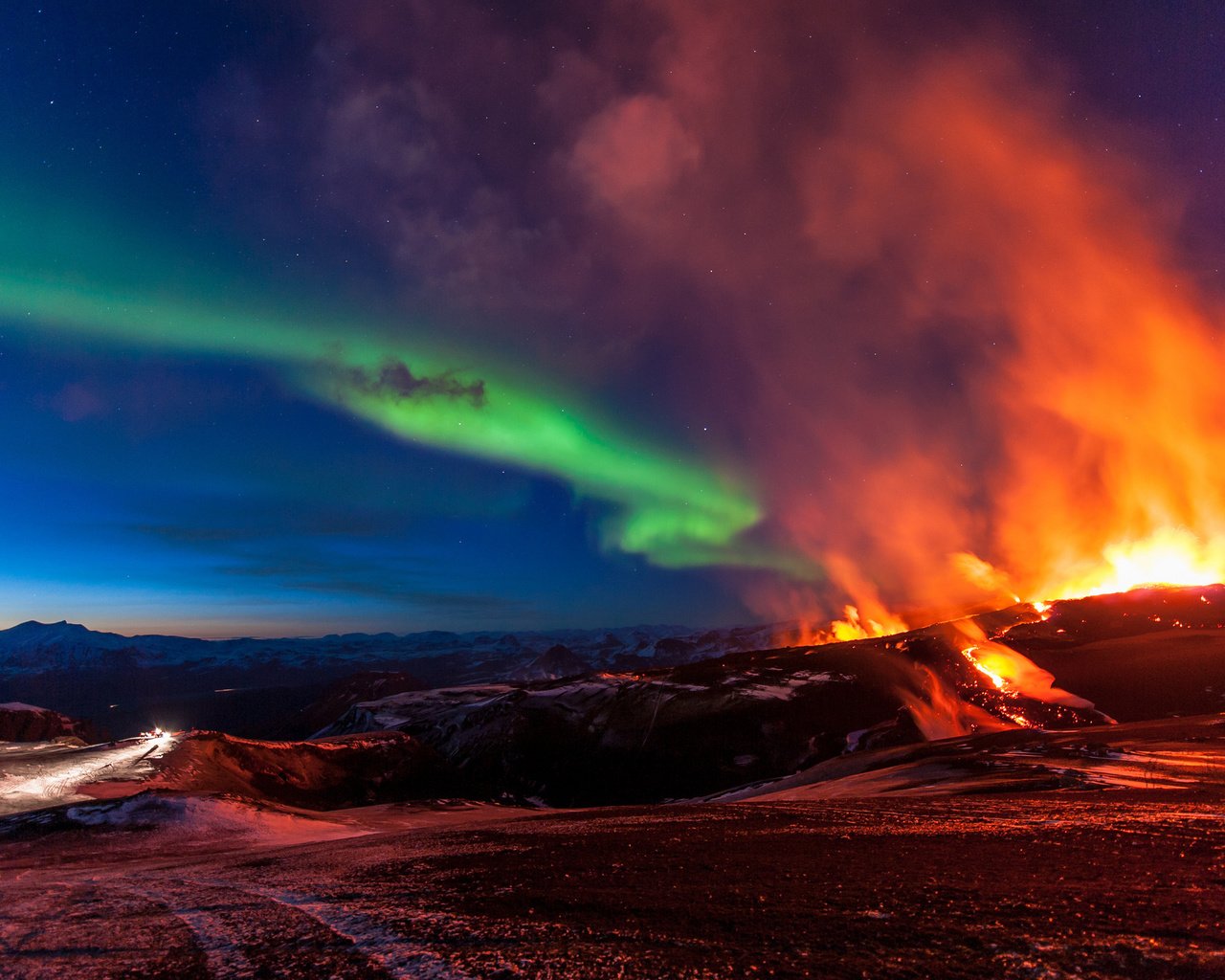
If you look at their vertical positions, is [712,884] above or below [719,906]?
Result: below

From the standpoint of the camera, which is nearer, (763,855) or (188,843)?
(763,855)

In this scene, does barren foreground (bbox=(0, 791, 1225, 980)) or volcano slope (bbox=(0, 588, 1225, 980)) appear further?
volcano slope (bbox=(0, 588, 1225, 980))

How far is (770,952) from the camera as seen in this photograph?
33.4 feet

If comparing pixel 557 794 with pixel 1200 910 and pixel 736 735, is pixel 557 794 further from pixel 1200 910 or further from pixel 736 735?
pixel 1200 910

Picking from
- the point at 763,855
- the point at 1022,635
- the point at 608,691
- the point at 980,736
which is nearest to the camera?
the point at 763,855

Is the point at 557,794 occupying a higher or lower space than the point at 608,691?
lower

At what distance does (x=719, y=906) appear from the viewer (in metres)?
13.2

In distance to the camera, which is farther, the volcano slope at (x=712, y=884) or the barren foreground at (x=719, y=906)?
the volcano slope at (x=712, y=884)

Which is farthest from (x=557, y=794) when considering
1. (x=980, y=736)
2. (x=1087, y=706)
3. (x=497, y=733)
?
(x=1087, y=706)

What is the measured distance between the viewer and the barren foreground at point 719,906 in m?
9.83

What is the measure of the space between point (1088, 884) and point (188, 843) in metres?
54.6

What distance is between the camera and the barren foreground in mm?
9828

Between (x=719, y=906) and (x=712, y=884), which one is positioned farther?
(x=712, y=884)

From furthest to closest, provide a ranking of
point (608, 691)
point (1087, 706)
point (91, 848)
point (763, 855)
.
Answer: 1. point (608, 691)
2. point (1087, 706)
3. point (91, 848)
4. point (763, 855)
